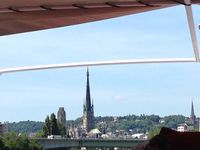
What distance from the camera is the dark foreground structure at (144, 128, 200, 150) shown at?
4176 mm

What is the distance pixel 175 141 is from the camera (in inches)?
167

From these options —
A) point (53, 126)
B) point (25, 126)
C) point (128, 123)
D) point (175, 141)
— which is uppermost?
point (128, 123)

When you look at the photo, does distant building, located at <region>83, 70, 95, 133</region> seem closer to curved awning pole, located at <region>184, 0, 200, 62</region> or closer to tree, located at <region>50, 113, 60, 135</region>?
tree, located at <region>50, 113, 60, 135</region>

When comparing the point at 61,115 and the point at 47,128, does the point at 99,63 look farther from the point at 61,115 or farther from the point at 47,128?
the point at 61,115

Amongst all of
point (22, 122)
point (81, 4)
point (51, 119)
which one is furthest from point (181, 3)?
point (22, 122)

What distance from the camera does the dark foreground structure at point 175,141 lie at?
13.7 ft

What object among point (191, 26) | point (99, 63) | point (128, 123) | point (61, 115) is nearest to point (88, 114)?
point (61, 115)

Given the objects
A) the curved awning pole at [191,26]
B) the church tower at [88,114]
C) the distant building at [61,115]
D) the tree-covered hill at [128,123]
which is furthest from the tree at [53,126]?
the curved awning pole at [191,26]

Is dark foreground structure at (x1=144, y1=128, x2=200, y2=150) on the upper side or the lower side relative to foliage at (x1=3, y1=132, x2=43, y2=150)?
upper

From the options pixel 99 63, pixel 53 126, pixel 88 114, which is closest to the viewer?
pixel 99 63

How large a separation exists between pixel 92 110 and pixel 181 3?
102 meters

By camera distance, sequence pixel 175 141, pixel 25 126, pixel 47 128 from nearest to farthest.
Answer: pixel 175 141, pixel 47 128, pixel 25 126

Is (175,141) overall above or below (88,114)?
below

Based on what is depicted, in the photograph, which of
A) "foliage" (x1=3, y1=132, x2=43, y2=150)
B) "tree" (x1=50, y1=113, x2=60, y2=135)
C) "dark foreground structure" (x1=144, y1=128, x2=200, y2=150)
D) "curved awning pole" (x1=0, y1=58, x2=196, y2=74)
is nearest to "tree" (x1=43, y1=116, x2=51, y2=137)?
"tree" (x1=50, y1=113, x2=60, y2=135)
